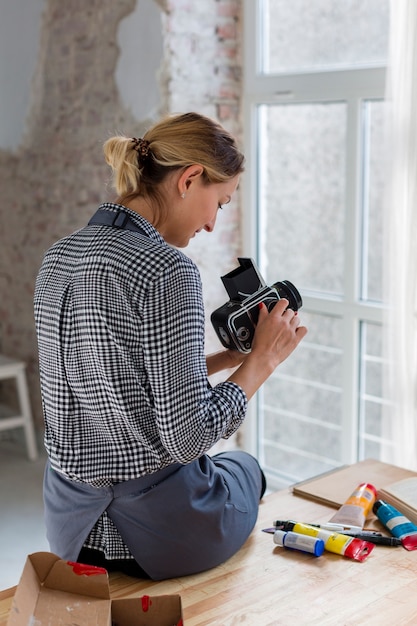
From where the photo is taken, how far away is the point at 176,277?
58.2 inches

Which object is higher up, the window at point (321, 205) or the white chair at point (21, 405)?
the window at point (321, 205)

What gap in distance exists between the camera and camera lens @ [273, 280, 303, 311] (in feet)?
5.90

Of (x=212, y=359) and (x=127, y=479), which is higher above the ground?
(x=212, y=359)

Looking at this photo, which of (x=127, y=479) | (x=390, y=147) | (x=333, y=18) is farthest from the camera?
(x=333, y=18)

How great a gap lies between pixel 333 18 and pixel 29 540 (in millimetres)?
2256

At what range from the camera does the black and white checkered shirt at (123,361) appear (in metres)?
1.47

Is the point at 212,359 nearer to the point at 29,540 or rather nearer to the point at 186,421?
the point at 186,421

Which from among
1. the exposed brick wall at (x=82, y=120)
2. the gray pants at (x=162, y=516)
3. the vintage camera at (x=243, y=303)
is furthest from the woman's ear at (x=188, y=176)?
the exposed brick wall at (x=82, y=120)

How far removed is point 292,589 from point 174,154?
2.91 ft

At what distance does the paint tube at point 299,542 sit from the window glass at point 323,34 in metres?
1.77

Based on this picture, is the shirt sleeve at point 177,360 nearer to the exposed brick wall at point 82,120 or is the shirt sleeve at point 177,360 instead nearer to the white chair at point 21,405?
the exposed brick wall at point 82,120

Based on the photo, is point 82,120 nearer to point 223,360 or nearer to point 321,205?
point 321,205

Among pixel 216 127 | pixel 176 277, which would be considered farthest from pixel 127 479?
pixel 216 127

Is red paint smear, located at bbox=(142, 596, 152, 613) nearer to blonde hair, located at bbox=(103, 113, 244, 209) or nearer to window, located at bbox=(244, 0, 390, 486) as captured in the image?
blonde hair, located at bbox=(103, 113, 244, 209)
